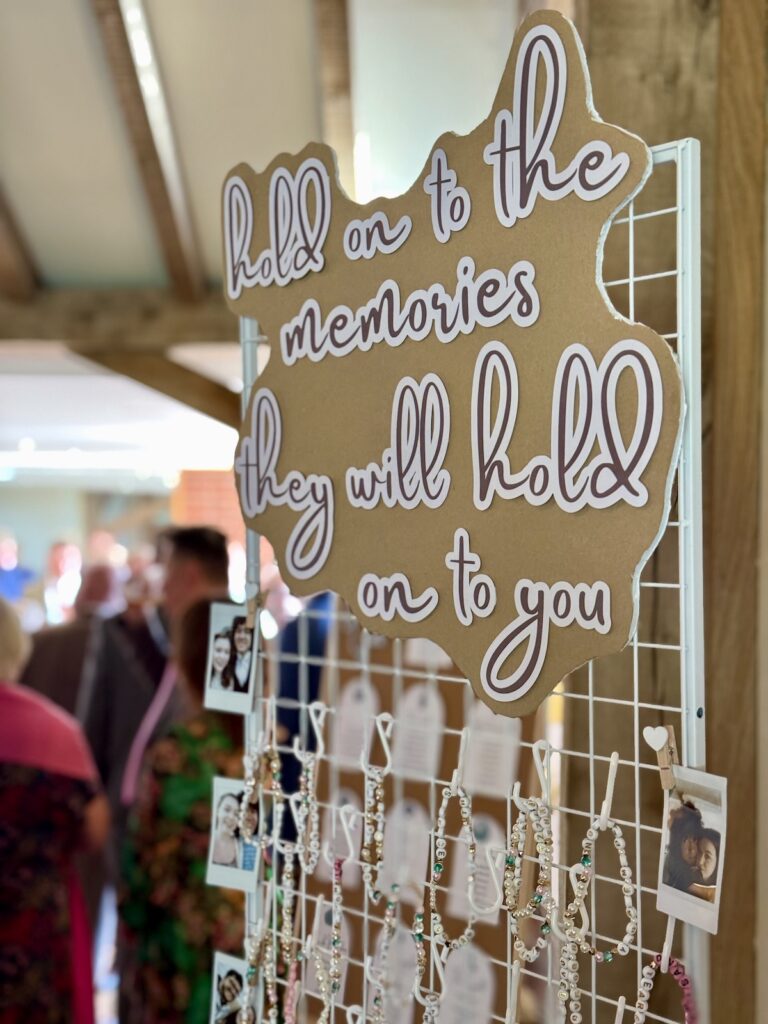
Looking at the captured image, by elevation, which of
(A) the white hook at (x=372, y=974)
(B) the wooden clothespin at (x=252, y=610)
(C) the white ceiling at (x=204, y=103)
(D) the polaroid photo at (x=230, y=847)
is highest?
(C) the white ceiling at (x=204, y=103)

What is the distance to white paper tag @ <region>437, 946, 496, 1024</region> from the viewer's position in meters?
2.05

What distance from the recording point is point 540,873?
42.9 inches

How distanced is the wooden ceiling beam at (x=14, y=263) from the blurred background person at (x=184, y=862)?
2.08 metres

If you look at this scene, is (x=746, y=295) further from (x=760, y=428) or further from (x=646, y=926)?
(x=646, y=926)

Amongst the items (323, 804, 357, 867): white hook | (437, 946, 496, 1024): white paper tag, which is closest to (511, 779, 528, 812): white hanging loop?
(323, 804, 357, 867): white hook

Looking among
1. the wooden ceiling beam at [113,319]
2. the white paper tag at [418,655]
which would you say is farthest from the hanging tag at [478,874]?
the wooden ceiling beam at [113,319]

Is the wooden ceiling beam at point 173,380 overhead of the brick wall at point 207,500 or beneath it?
overhead

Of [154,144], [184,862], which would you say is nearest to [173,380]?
[154,144]

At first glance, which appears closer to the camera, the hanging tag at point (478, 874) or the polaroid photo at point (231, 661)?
the polaroid photo at point (231, 661)

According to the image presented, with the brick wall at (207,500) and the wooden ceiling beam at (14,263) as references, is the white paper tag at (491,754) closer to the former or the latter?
the wooden ceiling beam at (14,263)

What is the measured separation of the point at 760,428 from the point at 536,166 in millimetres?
498

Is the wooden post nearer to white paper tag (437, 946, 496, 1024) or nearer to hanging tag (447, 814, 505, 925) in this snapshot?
white paper tag (437, 946, 496, 1024)

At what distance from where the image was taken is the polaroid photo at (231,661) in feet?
4.76

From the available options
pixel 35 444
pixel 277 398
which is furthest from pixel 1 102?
pixel 35 444
